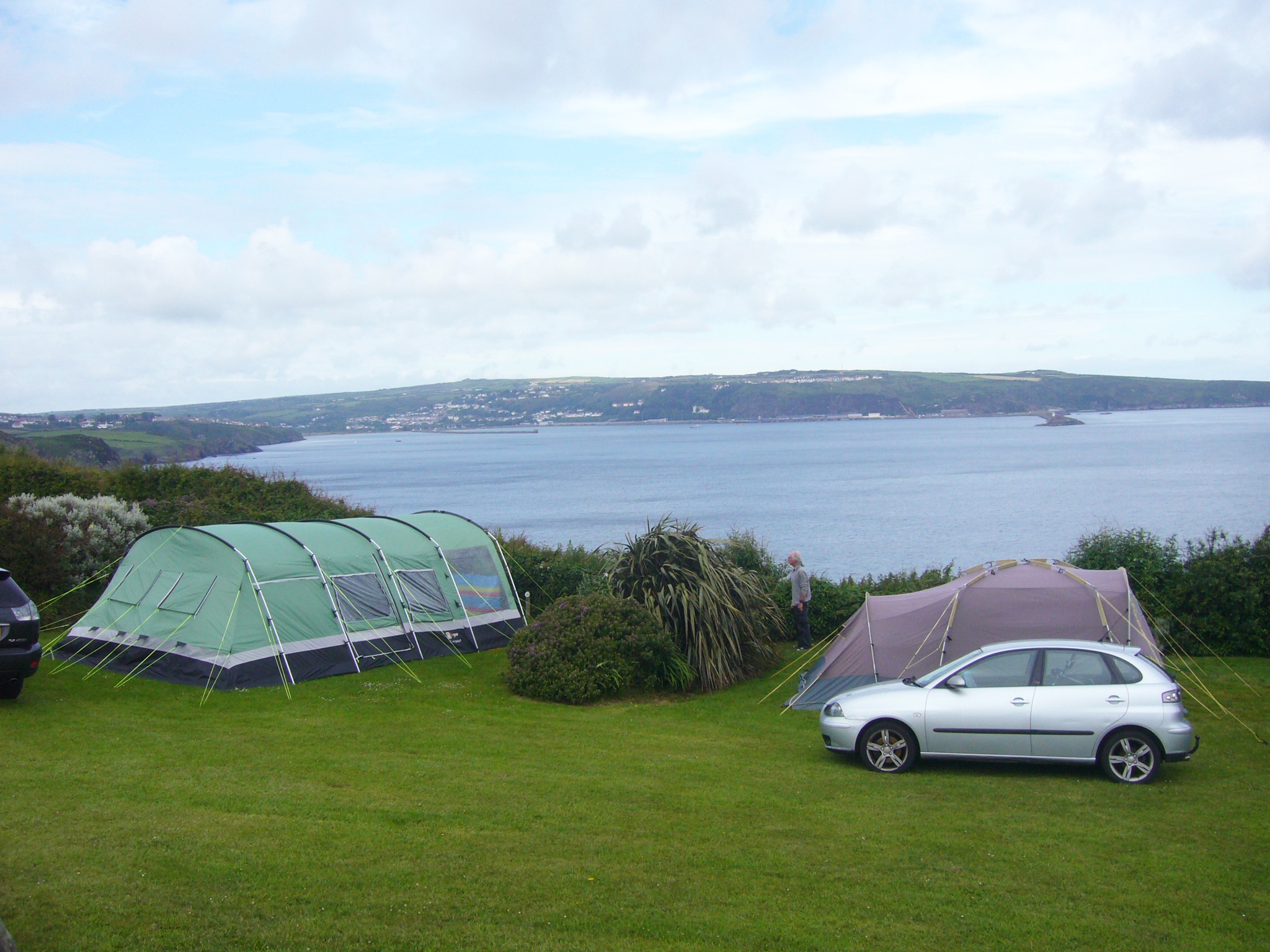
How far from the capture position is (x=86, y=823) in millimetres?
7168

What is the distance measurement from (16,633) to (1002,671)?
11.6 meters

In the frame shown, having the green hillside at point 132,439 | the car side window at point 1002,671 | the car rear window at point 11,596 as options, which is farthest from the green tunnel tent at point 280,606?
the green hillside at point 132,439

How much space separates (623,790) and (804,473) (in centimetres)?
8335

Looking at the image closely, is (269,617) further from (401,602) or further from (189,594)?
(401,602)

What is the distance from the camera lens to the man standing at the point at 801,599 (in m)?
16.9

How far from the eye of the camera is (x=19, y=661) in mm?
11516

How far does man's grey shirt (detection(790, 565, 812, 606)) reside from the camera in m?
16.9

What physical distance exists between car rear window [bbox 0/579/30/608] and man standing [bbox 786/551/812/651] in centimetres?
1152

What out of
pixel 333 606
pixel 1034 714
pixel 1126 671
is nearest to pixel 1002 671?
pixel 1034 714

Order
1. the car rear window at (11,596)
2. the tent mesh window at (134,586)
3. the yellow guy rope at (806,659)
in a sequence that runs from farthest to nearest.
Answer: the tent mesh window at (134,586), the yellow guy rope at (806,659), the car rear window at (11,596)

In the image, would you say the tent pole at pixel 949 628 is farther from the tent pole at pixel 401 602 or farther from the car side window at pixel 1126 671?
the tent pole at pixel 401 602

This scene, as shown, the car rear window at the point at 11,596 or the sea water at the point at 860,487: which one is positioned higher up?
the car rear window at the point at 11,596

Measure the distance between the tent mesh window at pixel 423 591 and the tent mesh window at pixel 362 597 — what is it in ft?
1.45

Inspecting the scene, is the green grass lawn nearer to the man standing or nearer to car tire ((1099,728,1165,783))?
car tire ((1099,728,1165,783))
